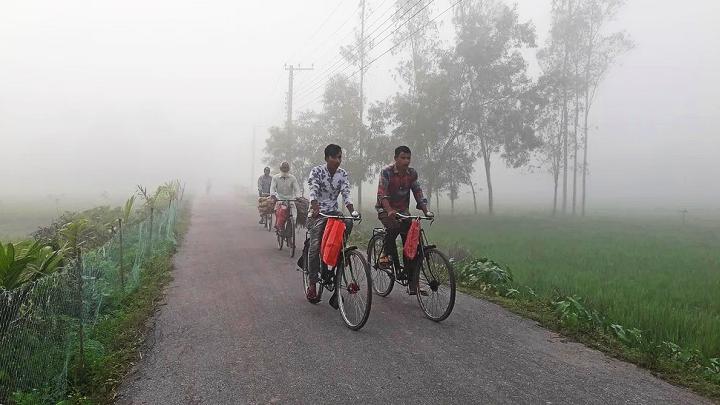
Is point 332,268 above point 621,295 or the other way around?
above

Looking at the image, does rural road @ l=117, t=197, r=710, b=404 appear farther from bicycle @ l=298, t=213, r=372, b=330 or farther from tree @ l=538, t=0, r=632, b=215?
tree @ l=538, t=0, r=632, b=215

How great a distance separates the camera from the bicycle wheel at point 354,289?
17.2 feet

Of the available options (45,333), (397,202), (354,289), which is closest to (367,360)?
(354,289)

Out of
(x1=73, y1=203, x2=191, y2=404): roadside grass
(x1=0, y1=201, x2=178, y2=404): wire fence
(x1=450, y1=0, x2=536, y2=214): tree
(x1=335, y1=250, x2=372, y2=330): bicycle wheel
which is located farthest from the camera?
(x1=450, y1=0, x2=536, y2=214): tree

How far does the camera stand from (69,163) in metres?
103

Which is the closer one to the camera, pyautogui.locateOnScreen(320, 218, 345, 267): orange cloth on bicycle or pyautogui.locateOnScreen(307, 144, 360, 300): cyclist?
pyautogui.locateOnScreen(320, 218, 345, 267): orange cloth on bicycle

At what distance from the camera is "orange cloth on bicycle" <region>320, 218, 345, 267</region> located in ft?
Answer: 18.1

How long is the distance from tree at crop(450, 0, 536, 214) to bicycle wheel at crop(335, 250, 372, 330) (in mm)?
19649

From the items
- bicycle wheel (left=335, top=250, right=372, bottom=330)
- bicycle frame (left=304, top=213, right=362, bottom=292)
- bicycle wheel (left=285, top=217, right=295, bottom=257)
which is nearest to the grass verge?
bicycle wheel (left=335, top=250, right=372, bottom=330)

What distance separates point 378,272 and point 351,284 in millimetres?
1531

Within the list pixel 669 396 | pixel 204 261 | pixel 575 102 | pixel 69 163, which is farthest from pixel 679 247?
pixel 69 163

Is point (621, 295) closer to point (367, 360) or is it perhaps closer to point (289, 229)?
point (367, 360)

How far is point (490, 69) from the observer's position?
79.3 feet

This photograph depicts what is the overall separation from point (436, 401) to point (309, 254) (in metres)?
2.87
